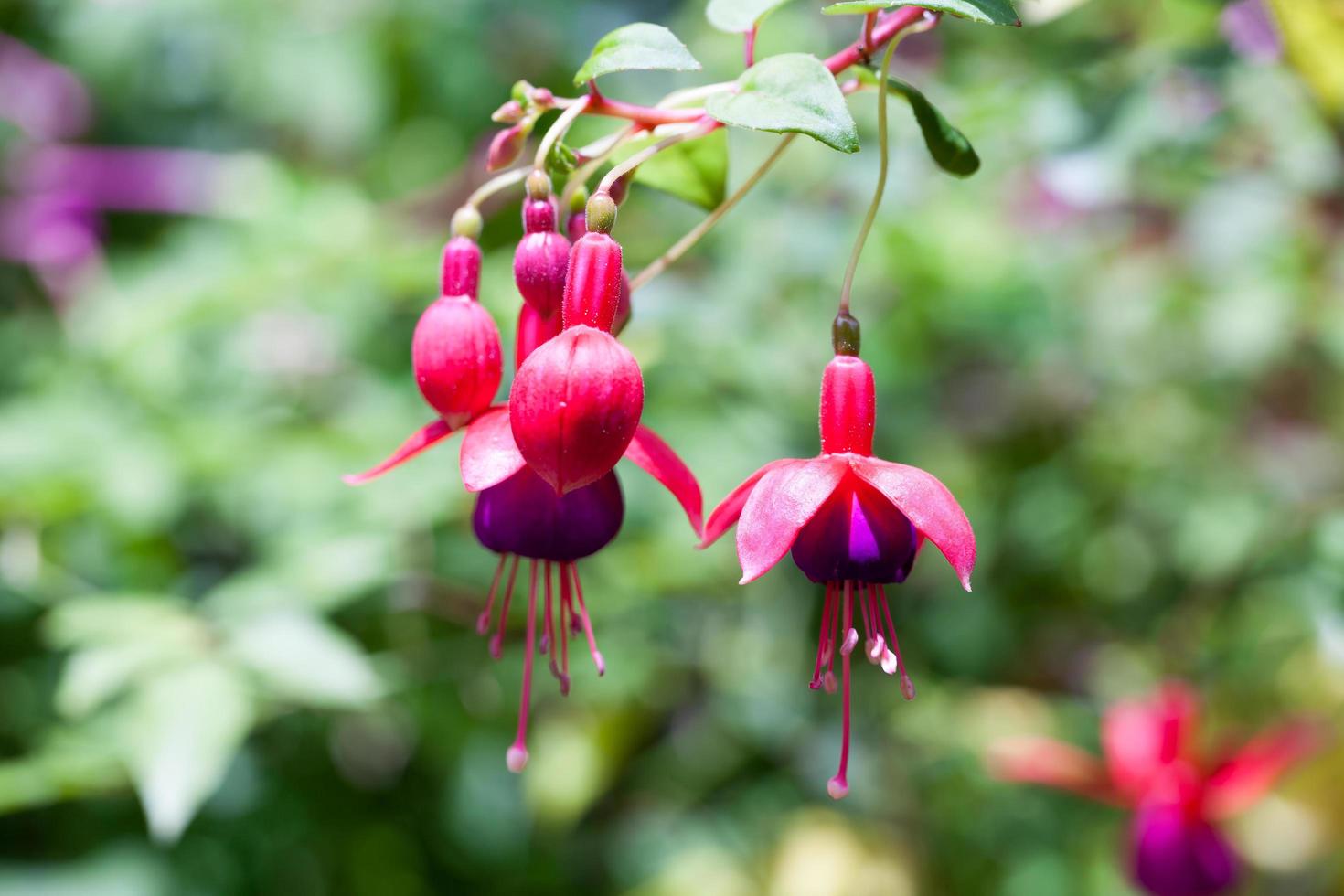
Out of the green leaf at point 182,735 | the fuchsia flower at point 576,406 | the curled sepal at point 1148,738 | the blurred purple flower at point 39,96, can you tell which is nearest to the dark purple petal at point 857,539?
the fuchsia flower at point 576,406

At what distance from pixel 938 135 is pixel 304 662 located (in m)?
0.70

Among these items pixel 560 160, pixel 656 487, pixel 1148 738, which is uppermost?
pixel 560 160

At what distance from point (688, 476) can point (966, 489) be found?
1.18m

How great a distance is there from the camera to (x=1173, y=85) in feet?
3.64

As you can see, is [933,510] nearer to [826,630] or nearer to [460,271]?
[826,630]

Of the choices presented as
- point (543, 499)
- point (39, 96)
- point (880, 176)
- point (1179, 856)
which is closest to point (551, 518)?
point (543, 499)

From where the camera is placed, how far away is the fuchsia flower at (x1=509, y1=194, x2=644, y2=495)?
49 centimetres

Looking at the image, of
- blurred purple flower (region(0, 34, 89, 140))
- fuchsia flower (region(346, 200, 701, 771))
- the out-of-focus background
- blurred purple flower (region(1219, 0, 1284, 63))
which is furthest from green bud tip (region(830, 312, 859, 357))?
blurred purple flower (region(0, 34, 89, 140))

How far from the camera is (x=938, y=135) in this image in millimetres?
613

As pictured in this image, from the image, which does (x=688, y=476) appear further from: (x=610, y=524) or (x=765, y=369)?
(x=765, y=369)

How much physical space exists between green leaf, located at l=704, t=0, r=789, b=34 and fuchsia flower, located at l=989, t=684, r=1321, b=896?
956 millimetres

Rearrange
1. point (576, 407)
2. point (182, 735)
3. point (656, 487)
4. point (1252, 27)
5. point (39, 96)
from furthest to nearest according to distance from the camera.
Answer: point (39, 96) → point (656, 487) → point (1252, 27) → point (182, 735) → point (576, 407)

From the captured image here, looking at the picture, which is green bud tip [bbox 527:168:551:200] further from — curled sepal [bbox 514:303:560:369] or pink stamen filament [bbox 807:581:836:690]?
pink stamen filament [bbox 807:581:836:690]

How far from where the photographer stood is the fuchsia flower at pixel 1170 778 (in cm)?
125
